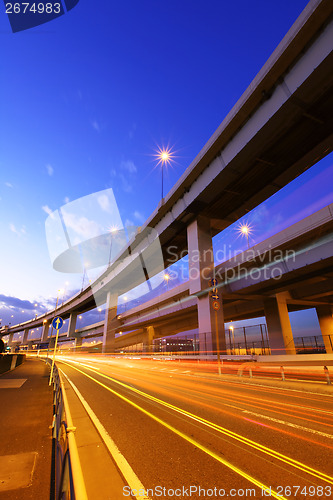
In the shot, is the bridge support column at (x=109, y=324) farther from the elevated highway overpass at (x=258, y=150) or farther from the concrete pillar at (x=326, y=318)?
the concrete pillar at (x=326, y=318)

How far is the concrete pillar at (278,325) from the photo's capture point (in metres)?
32.4

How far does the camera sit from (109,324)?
61000 mm

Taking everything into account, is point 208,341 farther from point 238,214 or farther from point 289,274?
point 238,214

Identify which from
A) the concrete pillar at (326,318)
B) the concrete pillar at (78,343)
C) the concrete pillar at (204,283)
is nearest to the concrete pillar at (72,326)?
the concrete pillar at (78,343)

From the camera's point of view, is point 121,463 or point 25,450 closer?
point 121,463

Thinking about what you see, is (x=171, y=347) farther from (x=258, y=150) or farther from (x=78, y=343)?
(x=258, y=150)

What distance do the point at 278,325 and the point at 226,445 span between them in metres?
32.4

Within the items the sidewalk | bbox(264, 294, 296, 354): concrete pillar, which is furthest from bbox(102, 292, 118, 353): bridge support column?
the sidewalk

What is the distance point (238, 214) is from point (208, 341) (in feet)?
48.9

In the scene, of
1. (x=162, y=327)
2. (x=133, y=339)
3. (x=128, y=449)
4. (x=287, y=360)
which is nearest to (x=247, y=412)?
(x=128, y=449)

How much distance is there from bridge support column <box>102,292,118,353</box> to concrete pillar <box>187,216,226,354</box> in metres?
39.6

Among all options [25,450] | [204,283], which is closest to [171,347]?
[204,283]

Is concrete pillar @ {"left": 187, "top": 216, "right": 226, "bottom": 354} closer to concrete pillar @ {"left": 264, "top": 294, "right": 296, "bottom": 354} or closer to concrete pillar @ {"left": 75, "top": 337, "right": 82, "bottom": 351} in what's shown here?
concrete pillar @ {"left": 264, "top": 294, "right": 296, "bottom": 354}

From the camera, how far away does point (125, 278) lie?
5606cm
